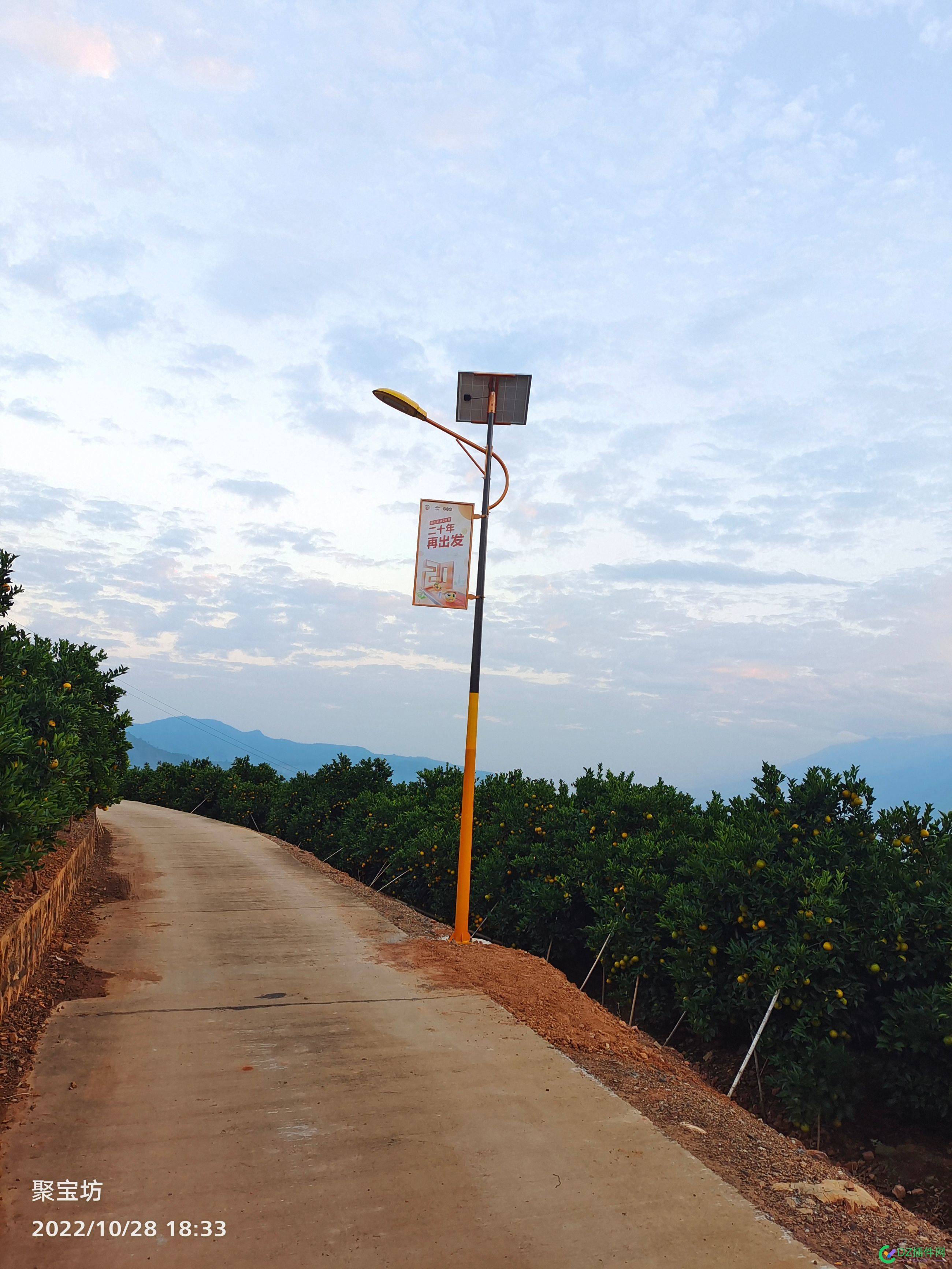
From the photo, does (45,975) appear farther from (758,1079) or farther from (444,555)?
(758,1079)

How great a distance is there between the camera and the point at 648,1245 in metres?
3.22

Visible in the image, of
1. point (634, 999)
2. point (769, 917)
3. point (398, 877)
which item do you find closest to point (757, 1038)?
point (769, 917)

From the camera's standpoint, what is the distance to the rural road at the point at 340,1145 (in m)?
3.17

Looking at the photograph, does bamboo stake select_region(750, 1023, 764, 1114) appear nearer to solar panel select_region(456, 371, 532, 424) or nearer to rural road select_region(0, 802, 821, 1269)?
rural road select_region(0, 802, 821, 1269)

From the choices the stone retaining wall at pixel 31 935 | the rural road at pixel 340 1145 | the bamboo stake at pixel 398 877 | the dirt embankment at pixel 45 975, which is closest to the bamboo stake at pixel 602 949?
the rural road at pixel 340 1145

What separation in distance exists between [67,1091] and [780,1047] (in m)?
4.77

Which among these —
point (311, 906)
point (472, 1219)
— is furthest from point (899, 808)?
point (311, 906)

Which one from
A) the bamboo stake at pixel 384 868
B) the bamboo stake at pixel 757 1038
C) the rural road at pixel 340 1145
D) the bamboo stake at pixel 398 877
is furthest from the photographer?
the bamboo stake at pixel 384 868

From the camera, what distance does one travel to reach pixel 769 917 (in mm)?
6418

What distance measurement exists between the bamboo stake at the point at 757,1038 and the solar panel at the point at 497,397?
5.93 meters

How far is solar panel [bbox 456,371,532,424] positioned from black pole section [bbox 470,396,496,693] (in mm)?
69

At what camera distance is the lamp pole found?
323 inches

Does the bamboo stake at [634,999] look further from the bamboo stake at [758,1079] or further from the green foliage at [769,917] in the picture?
the bamboo stake at [758,1079]

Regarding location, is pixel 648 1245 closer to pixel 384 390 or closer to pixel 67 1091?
pixel 67 1091
